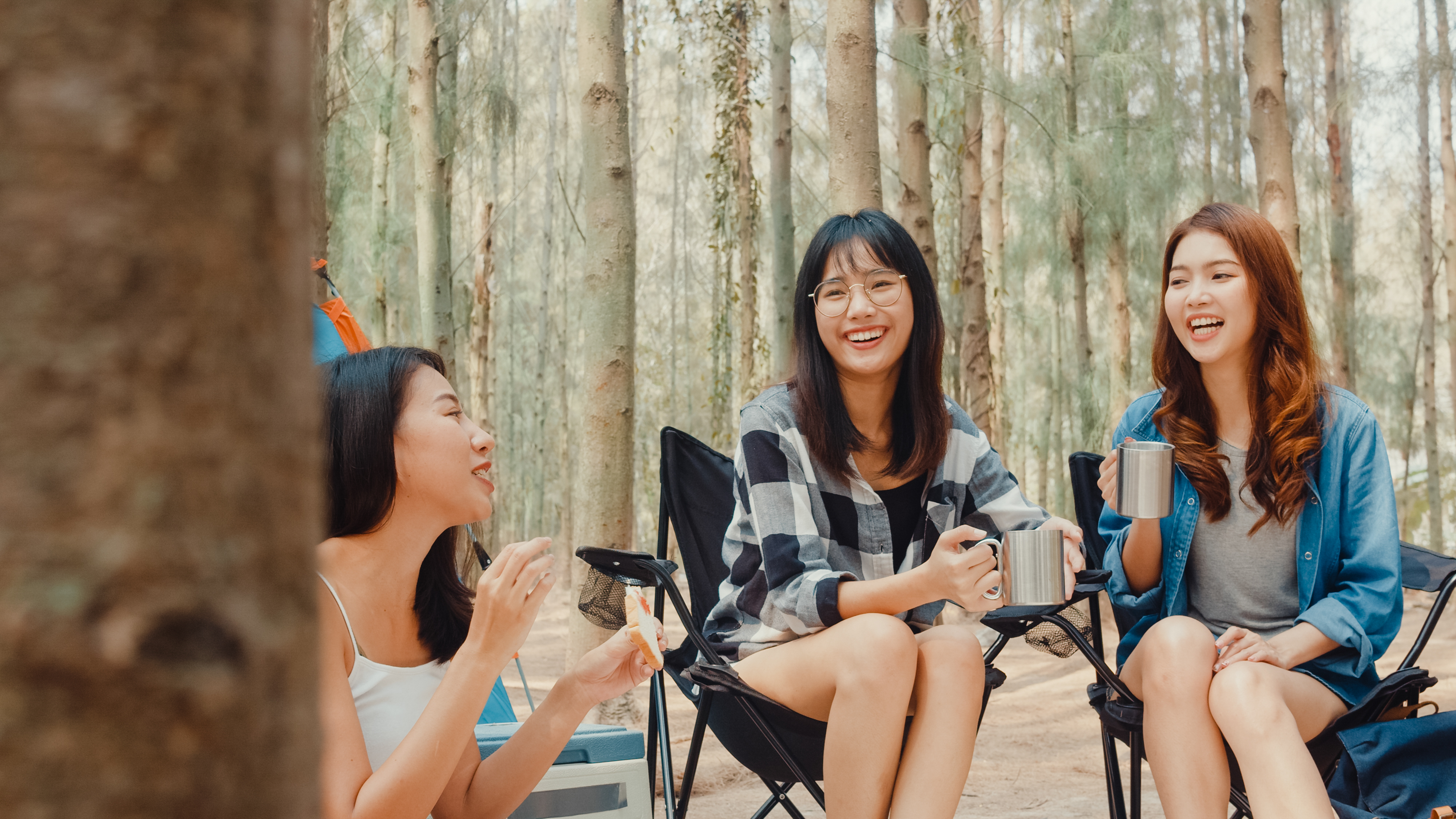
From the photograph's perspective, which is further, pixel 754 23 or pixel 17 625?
pixel 754 23

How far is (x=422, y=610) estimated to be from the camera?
1.74 m

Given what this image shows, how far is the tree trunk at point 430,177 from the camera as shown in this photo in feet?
20.5

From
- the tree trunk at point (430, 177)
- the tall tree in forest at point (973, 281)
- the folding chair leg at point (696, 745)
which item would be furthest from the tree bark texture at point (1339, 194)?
the folding chair leg at point (696, 745)

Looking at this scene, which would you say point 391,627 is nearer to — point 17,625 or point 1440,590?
point 17,625

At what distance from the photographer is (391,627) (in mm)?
1679

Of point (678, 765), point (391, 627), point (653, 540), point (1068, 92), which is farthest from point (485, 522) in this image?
point (653, 540)

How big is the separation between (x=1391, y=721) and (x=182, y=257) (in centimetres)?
208

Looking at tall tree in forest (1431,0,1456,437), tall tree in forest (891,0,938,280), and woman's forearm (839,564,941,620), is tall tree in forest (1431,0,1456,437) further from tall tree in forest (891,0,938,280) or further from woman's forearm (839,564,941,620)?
woman's forearm (839,564,941,620)

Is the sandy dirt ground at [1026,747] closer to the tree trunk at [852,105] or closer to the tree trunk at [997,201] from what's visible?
the tree trunk at [852,105]

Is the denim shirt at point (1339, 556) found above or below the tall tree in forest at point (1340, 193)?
below

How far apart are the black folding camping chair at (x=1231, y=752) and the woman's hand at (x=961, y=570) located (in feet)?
1.34

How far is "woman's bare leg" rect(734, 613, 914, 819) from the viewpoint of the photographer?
173 cm

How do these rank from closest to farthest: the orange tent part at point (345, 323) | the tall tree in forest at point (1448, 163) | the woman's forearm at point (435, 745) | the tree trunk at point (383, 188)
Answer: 1. the woman's forearm at point (435, 745)
2. the orange tent part at point (345, 323)
3. the tree trunk at point (383, 188)
4. the tall tree in forest at point (1448, 163)

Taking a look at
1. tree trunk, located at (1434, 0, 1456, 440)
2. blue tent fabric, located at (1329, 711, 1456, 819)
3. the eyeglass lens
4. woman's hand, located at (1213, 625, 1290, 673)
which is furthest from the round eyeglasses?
tree trunk, located at (1434, 0, 1456, 440)
